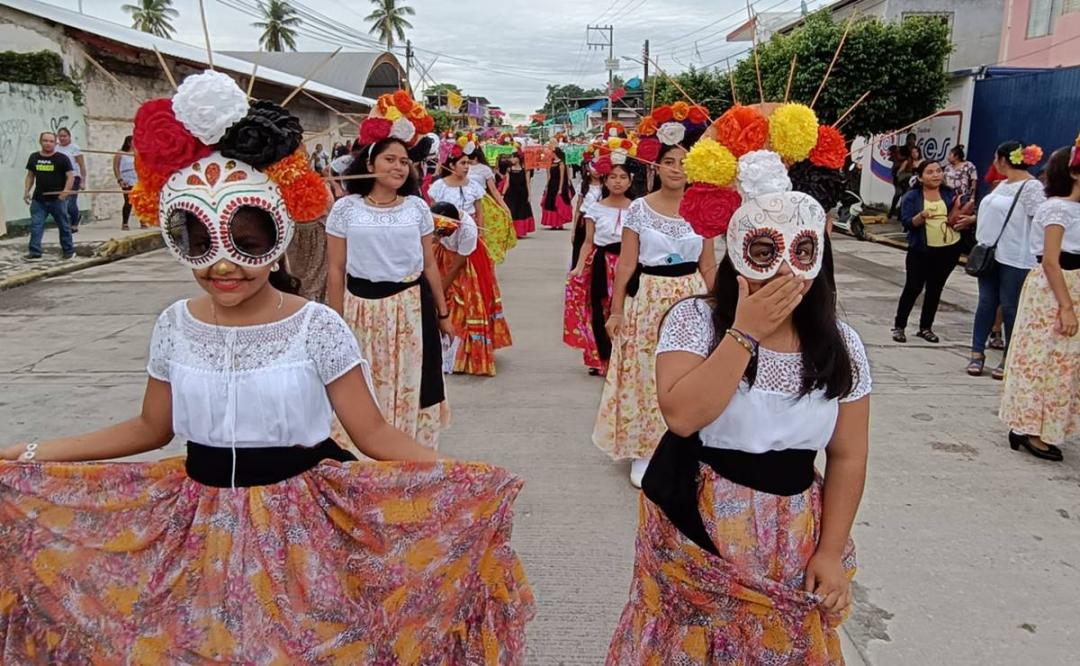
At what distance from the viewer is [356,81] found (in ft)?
117

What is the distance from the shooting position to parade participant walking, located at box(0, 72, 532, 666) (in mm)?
1987

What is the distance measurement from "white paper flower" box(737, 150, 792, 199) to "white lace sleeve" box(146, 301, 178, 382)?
1.47 metres

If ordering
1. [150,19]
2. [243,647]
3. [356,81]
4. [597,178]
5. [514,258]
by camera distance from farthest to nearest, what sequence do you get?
[150,19]
[356,81]
[514,258]
[597,178]
[243,647]

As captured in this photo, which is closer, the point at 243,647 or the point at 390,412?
the point at 243,647

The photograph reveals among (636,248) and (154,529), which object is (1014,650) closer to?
(636,248)

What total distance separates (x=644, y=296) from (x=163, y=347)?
9.28 ft

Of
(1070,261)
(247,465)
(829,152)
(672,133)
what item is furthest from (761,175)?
(1070,261)

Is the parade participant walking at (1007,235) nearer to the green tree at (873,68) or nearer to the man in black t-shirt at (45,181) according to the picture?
the green tree at (873,68)

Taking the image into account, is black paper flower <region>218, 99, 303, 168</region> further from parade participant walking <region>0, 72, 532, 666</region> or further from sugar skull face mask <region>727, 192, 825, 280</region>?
sugar skull face mask <region>727, 192, 825, 280</region>

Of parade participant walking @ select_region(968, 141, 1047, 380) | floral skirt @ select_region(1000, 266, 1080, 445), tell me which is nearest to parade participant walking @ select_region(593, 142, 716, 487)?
floral skirt @ select_region(1000, 266, 1080, 445)

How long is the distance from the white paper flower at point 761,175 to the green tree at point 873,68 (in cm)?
1578

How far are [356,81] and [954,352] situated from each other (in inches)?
1256

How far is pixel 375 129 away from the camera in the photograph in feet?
13.5

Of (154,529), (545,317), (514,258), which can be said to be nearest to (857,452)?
(154,529)
